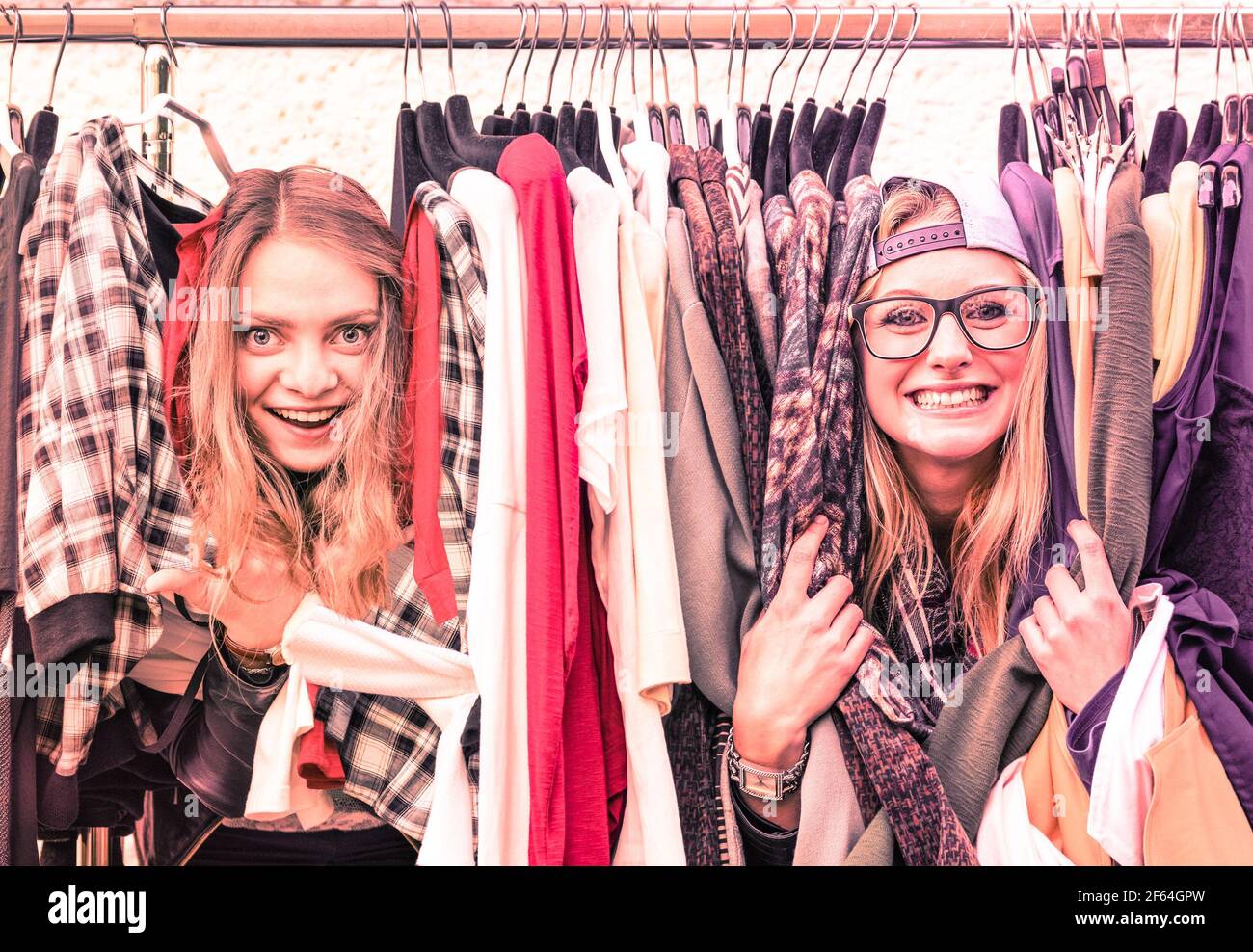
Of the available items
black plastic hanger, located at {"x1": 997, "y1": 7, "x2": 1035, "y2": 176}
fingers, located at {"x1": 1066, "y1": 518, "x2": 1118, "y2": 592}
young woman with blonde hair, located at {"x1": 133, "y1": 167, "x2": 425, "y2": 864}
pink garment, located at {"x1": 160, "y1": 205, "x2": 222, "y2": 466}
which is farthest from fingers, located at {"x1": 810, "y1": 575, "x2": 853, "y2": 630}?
pink garment, located at {"x1": 160, "y1": 205, "x2": 222, "y2": 466}

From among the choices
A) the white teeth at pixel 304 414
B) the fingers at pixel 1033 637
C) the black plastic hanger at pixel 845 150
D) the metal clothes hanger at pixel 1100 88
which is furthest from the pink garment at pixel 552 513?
the metal clothes hanger at pixel 1100 88

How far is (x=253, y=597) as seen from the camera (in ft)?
5.16

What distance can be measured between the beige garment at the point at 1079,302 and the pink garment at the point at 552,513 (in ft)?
2.18

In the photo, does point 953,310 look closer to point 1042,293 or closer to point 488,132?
point 1042,293

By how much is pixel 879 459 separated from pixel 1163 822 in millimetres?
583

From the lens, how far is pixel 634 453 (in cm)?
146

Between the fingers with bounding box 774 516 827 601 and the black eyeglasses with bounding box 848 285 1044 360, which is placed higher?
the black eyeglasses with bounding box 848 285 1044 360

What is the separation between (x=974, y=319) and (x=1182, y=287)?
0.27 metres

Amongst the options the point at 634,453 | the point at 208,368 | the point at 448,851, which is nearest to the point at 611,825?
the point at 448,851

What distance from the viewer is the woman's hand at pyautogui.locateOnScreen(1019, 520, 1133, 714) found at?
58.7 inches

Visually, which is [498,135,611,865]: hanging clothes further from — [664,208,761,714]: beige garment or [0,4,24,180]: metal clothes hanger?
[0,4,24,180]: metal clothes hanger

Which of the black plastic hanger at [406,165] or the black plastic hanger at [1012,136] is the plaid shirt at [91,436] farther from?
the black plastic hanger at [1012,136]

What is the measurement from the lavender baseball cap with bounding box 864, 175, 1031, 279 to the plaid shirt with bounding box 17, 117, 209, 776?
3.30 feet

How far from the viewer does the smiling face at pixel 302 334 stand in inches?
60.7
